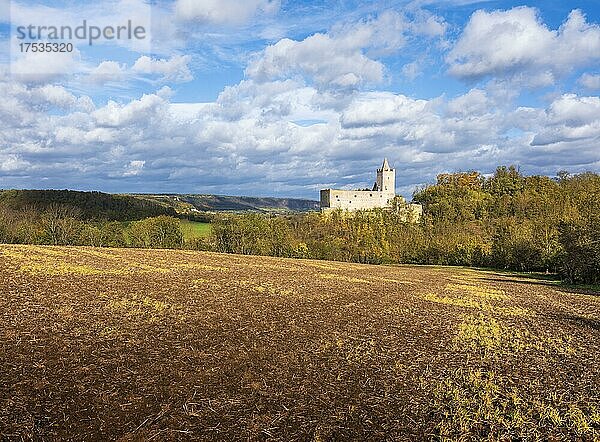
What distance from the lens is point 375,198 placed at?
459 ft

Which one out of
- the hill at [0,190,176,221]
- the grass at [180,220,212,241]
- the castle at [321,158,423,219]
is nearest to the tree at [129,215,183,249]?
the grass at [180,220,212,241]

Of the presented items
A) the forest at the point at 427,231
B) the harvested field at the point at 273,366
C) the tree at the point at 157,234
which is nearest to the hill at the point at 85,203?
the forest at the point at 427,231

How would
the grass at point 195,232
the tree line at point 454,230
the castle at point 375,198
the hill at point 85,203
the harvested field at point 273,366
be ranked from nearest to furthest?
the harvested field at point 273,366 → the tree line at point 454,230 → the grass at point 195,232 → the hill at point 85,203 → the castle at point 375,198

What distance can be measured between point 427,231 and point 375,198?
29251 millimetres

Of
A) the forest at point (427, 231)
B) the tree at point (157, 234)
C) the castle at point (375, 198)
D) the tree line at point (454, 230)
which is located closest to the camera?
the forest at point (427, 231)

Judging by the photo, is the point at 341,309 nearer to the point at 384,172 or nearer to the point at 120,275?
the point at 120,275

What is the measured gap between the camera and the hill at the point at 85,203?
368 feet

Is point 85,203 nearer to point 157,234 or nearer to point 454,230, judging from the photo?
point 157,234

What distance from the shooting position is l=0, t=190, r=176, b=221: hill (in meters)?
112

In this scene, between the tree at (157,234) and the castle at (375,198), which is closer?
the tree at (157,234)

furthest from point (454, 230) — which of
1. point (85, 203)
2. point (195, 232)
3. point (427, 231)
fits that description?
point (85, 203)

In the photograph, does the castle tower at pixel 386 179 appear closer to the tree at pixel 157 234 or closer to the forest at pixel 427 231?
the forest at pixel 427 231

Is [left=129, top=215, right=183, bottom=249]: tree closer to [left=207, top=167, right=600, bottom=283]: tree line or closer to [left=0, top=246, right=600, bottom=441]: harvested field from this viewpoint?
[left=207, top=167, right=600, bottom=283]: tree line

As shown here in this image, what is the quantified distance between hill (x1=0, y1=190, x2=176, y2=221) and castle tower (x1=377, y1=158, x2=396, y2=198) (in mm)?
62782
